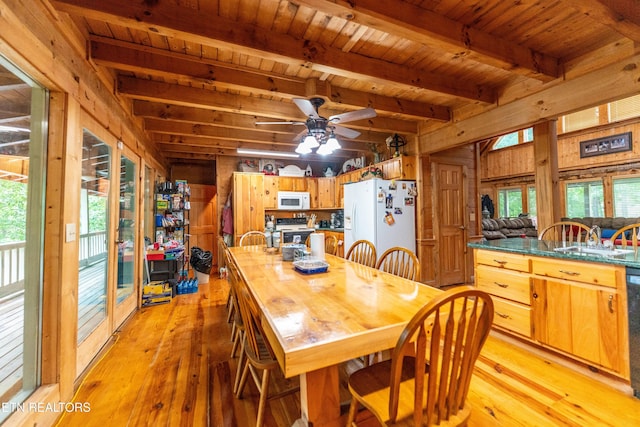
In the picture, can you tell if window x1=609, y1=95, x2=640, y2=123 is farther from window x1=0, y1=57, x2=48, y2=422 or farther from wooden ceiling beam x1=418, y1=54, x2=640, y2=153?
window x1=0, y1=57, x2=48, y2=422

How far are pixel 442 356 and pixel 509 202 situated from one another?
437 inches

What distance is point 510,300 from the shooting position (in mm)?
2348

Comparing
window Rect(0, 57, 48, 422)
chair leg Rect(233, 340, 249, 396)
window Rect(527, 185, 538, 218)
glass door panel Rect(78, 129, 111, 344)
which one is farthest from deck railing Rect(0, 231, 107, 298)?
window Rect(527, 185, 538, 218)

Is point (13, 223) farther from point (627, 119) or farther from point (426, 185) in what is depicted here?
point (627, 119)

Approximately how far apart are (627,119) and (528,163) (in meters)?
2.36

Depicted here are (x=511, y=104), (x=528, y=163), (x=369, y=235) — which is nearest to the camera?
(x=511, y=104)

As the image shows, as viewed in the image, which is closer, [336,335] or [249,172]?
[336,335]

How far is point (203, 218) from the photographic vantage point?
20.0 feet

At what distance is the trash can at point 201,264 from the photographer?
4.53m

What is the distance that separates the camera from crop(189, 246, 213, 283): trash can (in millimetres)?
4531

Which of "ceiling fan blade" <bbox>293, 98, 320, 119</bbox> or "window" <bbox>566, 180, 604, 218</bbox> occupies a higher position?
"ceiling fan blade" <bbox>293, 98, 320, 119</bbox>

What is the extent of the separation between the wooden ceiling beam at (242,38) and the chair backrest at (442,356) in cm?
204

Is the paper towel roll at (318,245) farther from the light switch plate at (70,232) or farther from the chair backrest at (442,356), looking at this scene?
the light switch plate at (70,232)

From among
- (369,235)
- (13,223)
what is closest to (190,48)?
Result: (13,223)
